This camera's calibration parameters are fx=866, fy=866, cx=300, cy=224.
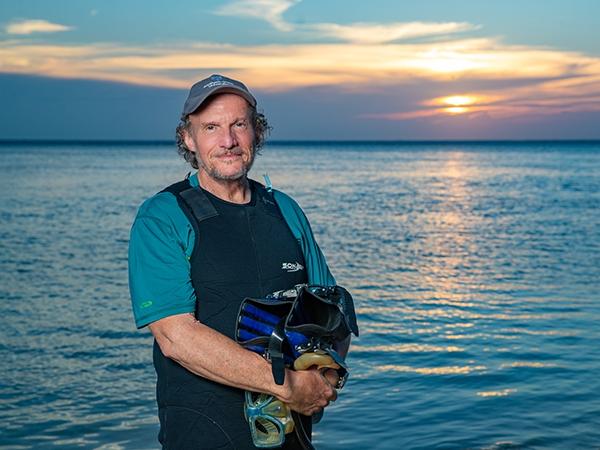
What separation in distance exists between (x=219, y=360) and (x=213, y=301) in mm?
264

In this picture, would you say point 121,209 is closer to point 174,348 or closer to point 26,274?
point 26,274

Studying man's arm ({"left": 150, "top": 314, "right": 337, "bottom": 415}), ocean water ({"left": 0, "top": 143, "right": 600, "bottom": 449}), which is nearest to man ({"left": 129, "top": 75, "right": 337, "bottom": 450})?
man's arm ({"left": 150, "top": 314, "right": 337, "bottom": 415})

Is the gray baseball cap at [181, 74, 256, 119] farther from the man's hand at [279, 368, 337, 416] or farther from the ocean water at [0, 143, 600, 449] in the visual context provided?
the ocean water at [0, 143, 600, 449]

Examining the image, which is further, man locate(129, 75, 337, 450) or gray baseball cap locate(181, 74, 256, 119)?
gray baseball cap locate(181, 74, 256, 119)

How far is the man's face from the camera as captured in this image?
3277mm

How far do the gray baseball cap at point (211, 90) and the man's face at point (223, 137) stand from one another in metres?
0.03

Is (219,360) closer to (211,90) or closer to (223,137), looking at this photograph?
(223,137)

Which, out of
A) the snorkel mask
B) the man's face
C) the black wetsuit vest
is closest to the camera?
the snorkel mask

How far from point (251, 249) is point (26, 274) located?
525 inches

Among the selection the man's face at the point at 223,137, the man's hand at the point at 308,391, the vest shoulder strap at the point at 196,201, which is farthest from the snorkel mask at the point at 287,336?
the man's face at the point at 223,137

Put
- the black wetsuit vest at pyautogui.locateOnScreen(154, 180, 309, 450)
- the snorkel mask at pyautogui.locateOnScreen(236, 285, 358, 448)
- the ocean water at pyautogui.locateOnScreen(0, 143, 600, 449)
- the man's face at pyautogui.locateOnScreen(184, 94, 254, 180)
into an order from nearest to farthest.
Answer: the snorkel mask at pyautogui.locateOnScreen(236, 285, 358, 448)
the black wetsuit vest at pyautogui.locateOnScreen(154, 180, 309, 450)
the man's face at pyautogui.locateOnScreen(184, 94, 254, 180)
the ocean water at pyautogui.locateOnScreen(0, 143, 600, 449)

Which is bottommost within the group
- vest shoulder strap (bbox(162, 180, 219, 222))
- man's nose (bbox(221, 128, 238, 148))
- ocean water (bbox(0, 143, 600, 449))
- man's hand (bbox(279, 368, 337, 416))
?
ocean water (bbox(0, 143, 600, 449))

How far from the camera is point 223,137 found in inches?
129

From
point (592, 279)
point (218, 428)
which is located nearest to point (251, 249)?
point (218, 428)
